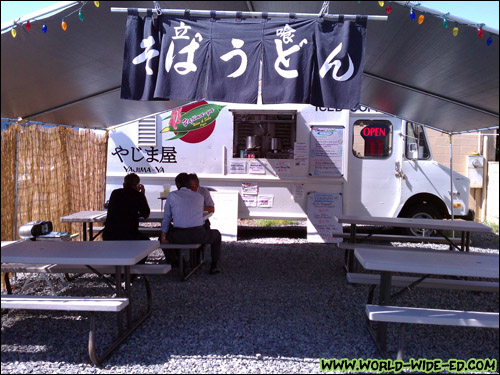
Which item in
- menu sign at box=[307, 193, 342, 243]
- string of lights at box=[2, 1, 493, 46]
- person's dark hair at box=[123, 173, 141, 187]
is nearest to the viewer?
string of lights at box=[2, 1, 493, 46]

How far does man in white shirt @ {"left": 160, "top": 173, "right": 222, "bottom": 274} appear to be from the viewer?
478cm

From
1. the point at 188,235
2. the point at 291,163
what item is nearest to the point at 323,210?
the point at 291,163

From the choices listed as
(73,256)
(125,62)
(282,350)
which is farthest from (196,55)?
(282,350)

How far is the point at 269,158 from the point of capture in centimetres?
725

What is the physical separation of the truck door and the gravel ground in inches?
93.6

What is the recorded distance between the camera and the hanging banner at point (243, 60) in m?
3.56

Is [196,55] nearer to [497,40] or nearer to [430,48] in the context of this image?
[430,48]

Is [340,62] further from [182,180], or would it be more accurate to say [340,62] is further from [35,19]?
[35,19]

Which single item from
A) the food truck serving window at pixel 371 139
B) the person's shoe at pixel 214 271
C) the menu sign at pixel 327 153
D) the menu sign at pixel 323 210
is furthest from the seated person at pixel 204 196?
the food truck serving window at pixel 371 139

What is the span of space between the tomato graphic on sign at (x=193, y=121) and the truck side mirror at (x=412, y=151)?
11.6 feet

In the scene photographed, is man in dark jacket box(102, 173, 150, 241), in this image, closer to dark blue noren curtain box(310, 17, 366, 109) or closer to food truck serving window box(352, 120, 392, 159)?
dark blue noren curtain box(310, 17, 366, 109)

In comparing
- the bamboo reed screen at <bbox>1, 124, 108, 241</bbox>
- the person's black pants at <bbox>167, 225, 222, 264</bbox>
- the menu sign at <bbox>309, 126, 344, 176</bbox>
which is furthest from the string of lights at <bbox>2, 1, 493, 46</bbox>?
the menu sign at <bbox>309, 126, 344, 176</bbox>

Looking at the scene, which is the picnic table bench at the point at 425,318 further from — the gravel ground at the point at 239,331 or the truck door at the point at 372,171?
the truck door at the point at 372,171

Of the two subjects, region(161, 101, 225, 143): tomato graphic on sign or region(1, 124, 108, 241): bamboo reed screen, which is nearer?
region(1, 124, 108, 241): bamboo reed screen
